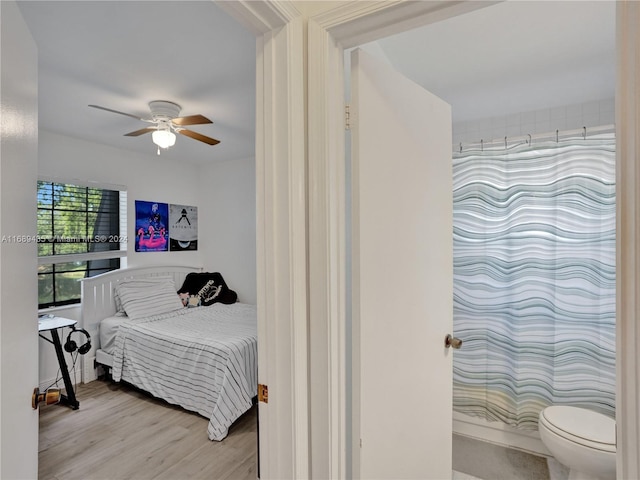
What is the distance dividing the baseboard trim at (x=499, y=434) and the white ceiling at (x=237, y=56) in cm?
222

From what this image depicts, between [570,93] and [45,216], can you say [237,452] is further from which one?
[570,93]

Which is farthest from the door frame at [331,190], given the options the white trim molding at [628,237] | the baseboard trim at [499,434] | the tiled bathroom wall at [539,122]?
the baseboard trim at [499,434]

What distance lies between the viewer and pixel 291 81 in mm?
980

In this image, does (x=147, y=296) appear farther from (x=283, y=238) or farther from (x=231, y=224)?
(x=283, y=238)

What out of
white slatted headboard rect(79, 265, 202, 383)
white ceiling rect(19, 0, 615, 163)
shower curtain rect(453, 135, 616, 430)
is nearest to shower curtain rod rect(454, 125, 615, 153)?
shower curtain rect(453, 135, 616, 430)

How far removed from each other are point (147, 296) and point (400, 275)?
330 cm

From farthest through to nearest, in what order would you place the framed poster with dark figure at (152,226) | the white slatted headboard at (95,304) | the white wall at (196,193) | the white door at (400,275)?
the framed poster with dark figure at (152,226) → the white wall at (196,193) → the white slatted headboard at (95,304) → the white door at (400,275)

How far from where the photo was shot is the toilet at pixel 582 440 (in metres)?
1.70

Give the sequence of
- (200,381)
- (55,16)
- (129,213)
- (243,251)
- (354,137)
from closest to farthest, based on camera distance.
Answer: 1. (354,137)
2. (55,16)
3. (200,381)
4. (129,213)
5. (243,251)

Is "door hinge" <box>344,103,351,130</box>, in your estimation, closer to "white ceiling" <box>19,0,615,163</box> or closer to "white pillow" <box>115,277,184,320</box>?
"white ceiling" <box>19,0,615,163</box>

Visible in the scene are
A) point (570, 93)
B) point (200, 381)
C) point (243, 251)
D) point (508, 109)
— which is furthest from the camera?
point (243, 251)

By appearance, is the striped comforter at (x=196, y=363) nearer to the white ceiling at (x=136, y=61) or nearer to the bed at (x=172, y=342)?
the bed at (x=172, y=342)

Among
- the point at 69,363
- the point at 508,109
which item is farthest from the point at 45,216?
the point at 508,109

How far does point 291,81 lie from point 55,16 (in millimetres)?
1360
